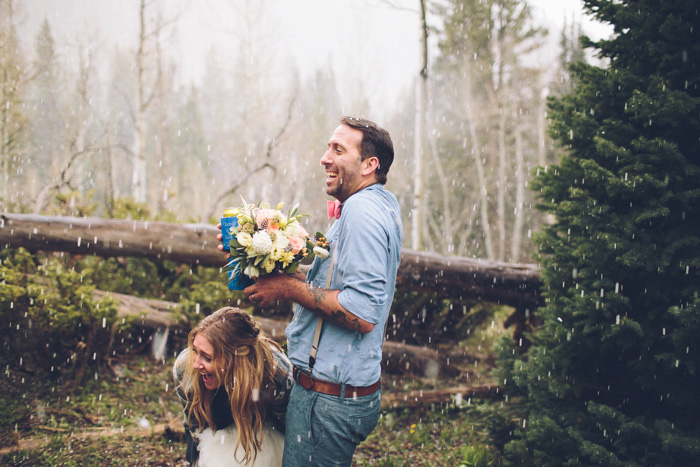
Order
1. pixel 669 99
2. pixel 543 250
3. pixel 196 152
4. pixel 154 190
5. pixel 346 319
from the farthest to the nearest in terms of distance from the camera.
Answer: pixel 196 152
pixel 154 190
pixel 543 250
pixel 669 99
pixel 346 319

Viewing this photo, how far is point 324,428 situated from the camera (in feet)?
6.21

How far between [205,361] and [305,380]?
2.78 feet

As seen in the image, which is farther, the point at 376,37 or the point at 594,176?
the point at 376,37

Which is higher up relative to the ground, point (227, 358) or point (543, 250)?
point (543, 250)

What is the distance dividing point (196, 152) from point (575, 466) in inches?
1599

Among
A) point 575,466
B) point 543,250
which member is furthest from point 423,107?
point 575,466

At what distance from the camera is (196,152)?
38.6 metres

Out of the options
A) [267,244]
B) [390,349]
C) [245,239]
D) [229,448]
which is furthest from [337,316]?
[390,349]

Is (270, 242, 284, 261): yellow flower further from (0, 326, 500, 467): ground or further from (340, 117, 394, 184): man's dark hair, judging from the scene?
(0, 326, 500, 467): ground

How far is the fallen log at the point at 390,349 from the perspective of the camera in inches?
234

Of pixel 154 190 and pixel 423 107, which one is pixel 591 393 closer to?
pixel 423 107

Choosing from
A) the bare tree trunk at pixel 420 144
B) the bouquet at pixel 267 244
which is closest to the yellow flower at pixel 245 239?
the bouquet at pixel 267 244

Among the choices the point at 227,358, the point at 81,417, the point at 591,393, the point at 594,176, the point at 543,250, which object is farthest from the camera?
the point at 81,417

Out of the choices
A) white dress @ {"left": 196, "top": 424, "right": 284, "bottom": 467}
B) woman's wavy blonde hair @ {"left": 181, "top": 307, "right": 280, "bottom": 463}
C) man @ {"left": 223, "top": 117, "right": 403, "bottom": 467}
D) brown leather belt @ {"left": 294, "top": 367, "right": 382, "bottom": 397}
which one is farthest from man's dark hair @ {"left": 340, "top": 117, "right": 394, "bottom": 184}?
white dress @ {"left": 196, "top": 424, "right": 284, "bottom": 467}
